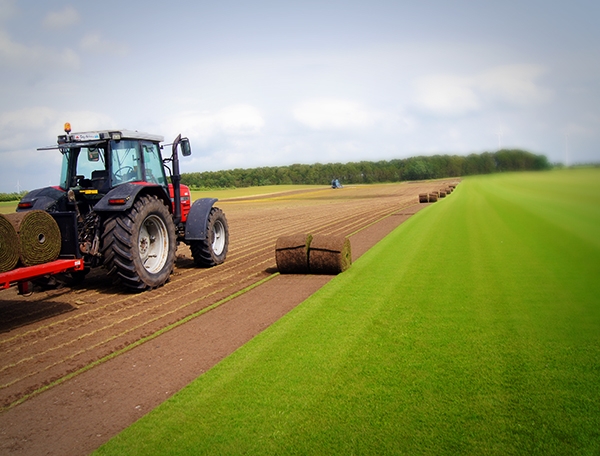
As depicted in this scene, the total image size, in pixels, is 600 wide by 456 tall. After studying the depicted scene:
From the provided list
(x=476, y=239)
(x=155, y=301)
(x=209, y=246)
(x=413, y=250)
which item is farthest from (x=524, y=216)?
(x=155, y=301)

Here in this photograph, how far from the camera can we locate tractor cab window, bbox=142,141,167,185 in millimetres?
9688

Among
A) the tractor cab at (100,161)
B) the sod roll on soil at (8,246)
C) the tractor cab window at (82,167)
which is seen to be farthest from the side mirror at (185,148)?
the sod roll on soil at (8,246)

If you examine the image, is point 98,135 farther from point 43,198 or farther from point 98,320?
point 98,320

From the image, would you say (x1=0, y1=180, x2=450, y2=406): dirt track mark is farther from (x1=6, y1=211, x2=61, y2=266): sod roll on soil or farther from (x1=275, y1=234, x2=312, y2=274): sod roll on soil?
(x1=6, y1=211, x2=61, y2=266): sod roll on soil

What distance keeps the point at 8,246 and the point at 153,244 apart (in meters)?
3.46

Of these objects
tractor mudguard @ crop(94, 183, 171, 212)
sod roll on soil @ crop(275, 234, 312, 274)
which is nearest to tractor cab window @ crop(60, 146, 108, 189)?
tractor mudguard @ crop(94, 183, 171, 212)

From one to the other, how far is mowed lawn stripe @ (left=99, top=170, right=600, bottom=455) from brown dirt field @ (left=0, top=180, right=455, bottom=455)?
0.36 meters

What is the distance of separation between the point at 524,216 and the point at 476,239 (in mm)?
5164

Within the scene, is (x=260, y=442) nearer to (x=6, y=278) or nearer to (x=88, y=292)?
(x=6, y=278)

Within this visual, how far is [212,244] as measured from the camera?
1141 centimetres

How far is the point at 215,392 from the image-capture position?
4707 mm

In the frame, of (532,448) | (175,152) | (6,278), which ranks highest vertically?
(175,152)

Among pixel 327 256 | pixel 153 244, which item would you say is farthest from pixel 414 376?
pixel 153 244

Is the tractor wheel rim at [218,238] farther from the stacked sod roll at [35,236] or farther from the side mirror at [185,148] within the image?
the stacked sod roll at [35,236]
